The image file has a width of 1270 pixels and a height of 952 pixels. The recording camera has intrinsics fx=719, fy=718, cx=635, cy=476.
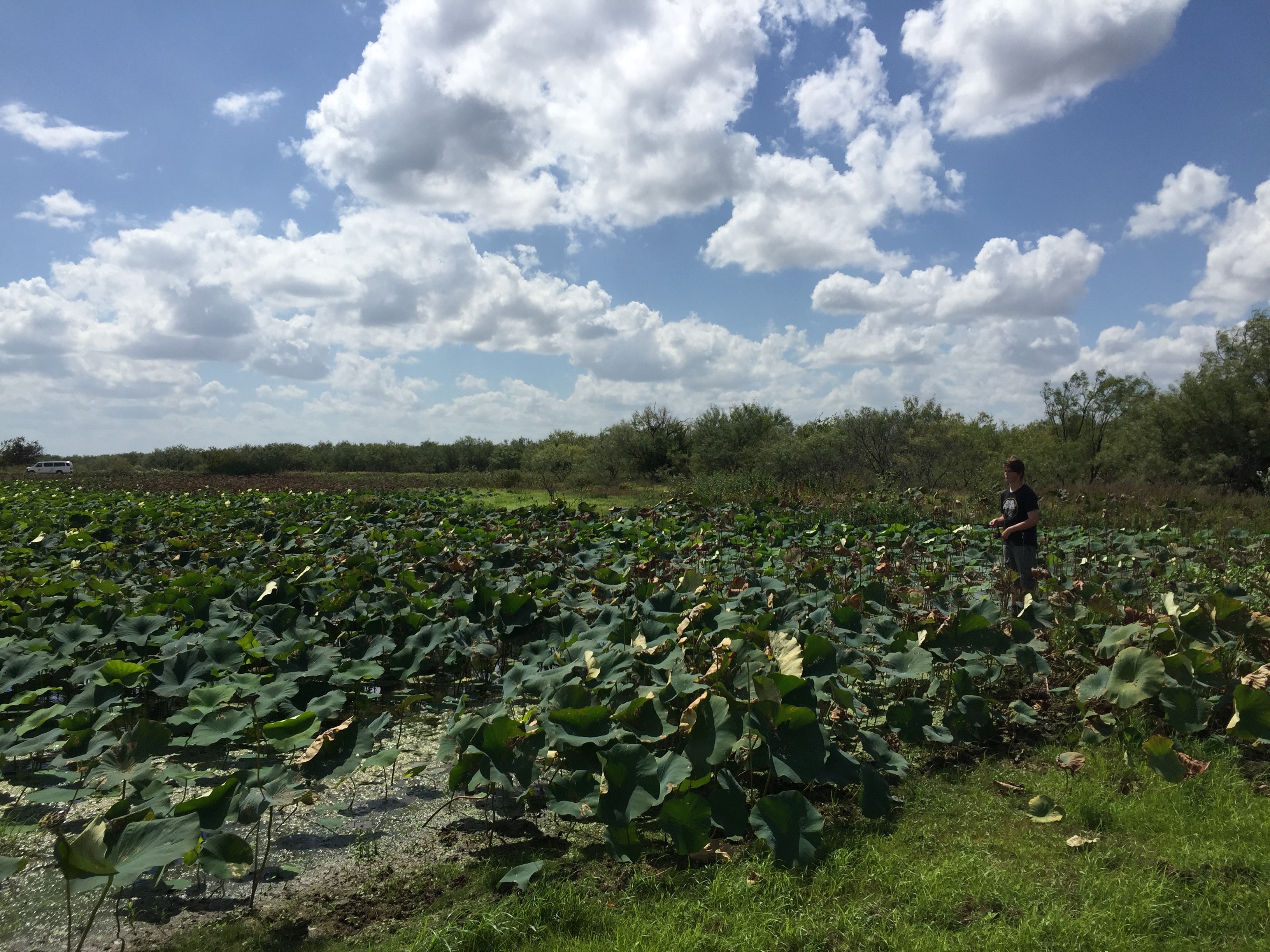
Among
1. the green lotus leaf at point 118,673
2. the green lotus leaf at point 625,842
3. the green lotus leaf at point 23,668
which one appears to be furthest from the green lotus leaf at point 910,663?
the green lotus leaf at point 23,668

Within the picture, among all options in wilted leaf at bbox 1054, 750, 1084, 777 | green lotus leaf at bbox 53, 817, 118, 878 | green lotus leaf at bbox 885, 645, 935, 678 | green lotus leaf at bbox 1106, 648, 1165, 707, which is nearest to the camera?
green lotus leaf at bbox 53, 817, 118, 878

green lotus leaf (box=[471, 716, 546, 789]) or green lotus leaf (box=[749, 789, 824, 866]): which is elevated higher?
green lotus leaf (box=[471, 716, 546, 789])

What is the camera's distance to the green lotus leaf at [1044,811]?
3055mm

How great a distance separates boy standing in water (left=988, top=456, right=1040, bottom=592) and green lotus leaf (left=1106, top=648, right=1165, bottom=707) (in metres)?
3.00

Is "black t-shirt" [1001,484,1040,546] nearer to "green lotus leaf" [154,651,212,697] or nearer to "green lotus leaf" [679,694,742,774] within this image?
"green lotus leaf" [679,694,742,774]

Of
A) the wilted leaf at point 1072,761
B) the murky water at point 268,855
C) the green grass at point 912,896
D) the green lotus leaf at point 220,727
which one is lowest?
the murky water at point 268,855

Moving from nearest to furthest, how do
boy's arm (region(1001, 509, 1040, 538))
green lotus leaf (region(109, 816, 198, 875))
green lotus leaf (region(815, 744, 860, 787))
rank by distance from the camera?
green lotus leaf (region(109, 816, 198, 875))
green lotus leaf (region(815, 744, 860, 787))
boy's arm (region(1001, 509, 1040, 538))

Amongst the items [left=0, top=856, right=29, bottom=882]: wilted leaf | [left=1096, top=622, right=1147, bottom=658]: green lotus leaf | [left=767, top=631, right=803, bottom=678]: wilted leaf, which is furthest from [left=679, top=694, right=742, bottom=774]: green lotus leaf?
[left=1096, top=622, right=1147, bottom=658]: green lotus leaf

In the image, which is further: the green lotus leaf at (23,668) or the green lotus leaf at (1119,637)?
the green lotus leaf at (1119,637)

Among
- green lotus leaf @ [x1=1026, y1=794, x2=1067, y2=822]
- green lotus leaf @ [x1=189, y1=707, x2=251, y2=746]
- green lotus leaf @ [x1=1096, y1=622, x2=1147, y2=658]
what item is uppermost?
green lotus leaf @ [x1=1096, y1=622, x2=1147, y2=658]

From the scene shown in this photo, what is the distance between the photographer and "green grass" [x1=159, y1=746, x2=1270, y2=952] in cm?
233

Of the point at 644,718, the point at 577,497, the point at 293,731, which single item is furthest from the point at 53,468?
the point at 644,718

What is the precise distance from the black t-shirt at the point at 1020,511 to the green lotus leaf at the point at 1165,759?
3622mm

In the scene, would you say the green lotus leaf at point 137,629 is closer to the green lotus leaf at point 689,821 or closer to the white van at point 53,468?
the green lotus leaf at point 689,821
